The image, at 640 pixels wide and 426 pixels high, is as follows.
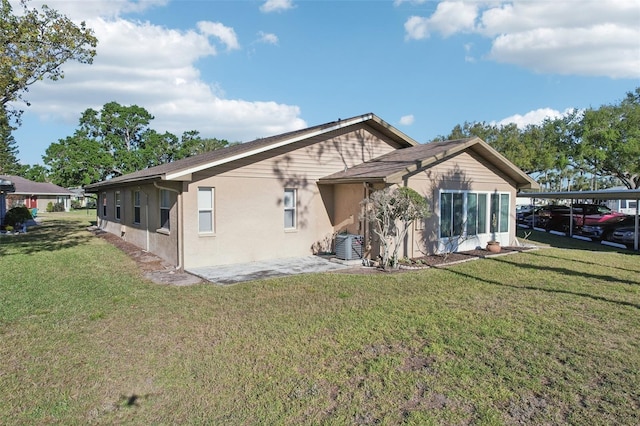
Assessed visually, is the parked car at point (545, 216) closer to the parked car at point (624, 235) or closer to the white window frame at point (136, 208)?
the parked car at point (624, 235)

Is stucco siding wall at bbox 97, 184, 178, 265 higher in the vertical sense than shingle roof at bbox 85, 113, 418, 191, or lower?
lower

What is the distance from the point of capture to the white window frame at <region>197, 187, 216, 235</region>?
37.1 ft

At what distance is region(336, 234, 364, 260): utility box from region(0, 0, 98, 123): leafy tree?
10.4 m

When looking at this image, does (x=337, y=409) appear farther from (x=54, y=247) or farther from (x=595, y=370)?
(x=54, y=247)

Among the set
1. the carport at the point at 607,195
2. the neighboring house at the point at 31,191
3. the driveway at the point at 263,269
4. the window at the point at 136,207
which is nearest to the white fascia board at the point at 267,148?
the driveway at the point at 263,269

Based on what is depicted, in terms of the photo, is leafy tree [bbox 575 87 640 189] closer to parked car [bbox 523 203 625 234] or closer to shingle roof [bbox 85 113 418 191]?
parked car [bbox 523 203 625 234]

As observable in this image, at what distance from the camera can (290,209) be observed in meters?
12.9

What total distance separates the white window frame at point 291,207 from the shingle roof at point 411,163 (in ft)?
3.37

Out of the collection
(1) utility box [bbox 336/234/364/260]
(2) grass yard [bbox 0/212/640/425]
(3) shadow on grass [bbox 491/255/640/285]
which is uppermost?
(1) utility box [bbox 336/234/364/260]

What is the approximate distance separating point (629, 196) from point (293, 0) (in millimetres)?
14584

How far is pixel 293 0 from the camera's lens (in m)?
14.2

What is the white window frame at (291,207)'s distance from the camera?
1285 cm

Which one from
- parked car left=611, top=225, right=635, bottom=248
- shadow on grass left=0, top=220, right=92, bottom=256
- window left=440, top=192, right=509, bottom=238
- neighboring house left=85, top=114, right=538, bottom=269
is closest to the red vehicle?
parked car left=611, top=225, right=635, bottom=248

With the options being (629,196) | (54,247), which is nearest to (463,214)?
(629,196)
